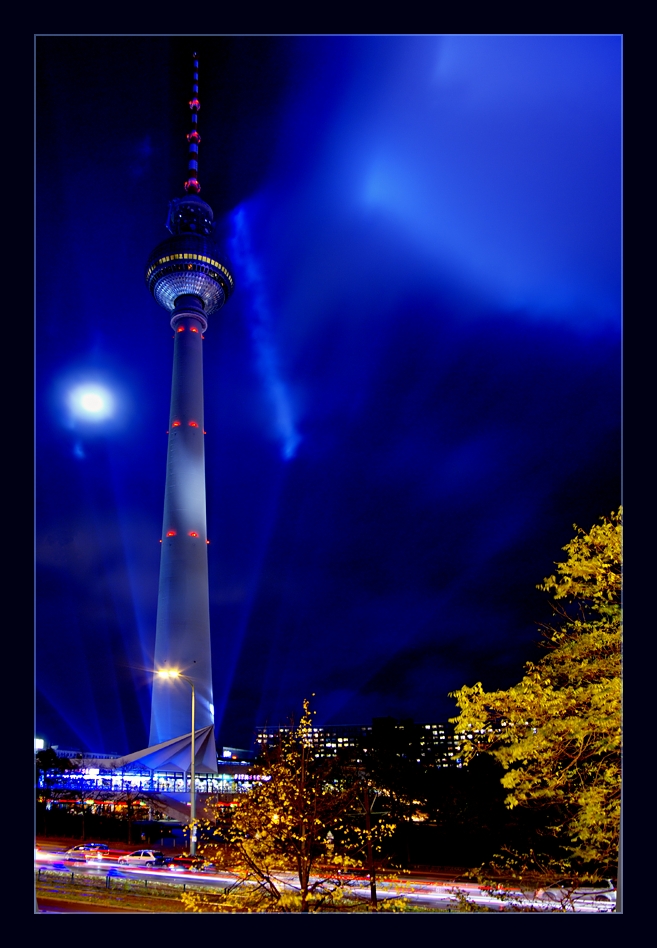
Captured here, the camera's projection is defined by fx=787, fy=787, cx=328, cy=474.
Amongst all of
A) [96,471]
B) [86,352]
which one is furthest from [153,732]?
[86,352]

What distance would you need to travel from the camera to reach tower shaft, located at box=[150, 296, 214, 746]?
4409 centimetres

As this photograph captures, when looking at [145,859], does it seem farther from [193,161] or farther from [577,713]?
[193,161]

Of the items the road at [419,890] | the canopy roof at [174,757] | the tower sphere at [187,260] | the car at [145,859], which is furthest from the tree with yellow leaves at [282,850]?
the tower sphere at [187,260]

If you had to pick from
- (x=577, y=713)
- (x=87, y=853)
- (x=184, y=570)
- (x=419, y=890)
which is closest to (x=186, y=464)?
(x=184, y=570)

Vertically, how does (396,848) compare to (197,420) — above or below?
below

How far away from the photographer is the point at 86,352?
3344 centimetres

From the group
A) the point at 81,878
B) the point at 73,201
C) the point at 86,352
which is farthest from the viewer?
the point at 86,352

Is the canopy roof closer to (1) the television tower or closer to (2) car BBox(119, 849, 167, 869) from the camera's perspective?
(1) the television tower

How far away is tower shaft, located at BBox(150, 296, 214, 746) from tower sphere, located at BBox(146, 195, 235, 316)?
5.89 metres

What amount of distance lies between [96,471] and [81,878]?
30124 mm

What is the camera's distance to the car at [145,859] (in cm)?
2150

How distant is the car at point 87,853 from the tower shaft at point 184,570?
18323mm

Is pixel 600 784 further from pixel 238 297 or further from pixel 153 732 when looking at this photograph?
pixel 238 297

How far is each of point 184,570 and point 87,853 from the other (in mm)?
24288
